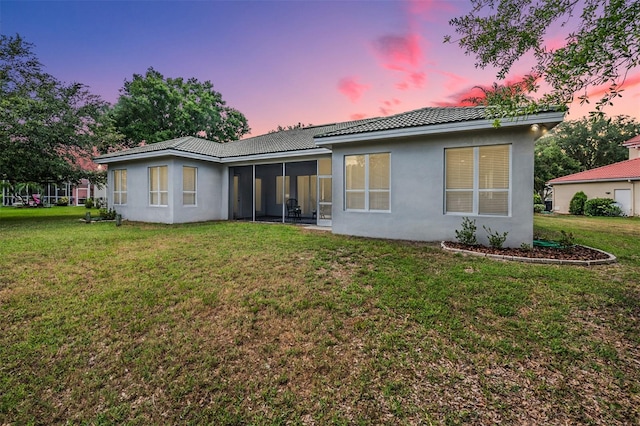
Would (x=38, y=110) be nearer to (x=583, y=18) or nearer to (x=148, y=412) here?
(x=148, y=412)

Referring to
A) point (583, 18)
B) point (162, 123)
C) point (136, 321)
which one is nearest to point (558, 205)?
point (583, 18)

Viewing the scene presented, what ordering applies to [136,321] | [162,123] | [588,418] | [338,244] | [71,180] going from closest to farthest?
[588,418], [136,321], [338,244], [71,180], [162,123]

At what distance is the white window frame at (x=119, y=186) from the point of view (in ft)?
46.2

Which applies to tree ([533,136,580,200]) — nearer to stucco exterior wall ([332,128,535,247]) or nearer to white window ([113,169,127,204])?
stucco exterior wall ([332,128,535,247])

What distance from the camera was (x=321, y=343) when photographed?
10.7ft

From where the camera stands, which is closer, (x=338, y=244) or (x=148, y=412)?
(x=148, y=412)

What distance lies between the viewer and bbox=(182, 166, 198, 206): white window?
12555 millimetres

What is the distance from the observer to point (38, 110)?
41.4 ft

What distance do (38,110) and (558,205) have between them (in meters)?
33.5

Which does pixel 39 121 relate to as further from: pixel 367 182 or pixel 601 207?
pixel 601 207

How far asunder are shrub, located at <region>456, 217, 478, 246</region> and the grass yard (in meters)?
1.64

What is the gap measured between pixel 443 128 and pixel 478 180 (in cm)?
160

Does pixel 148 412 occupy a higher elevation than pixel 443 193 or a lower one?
lower

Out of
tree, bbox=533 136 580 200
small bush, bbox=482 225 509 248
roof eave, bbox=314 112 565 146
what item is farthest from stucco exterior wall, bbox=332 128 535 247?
tree, bbox=533 136 580 200
